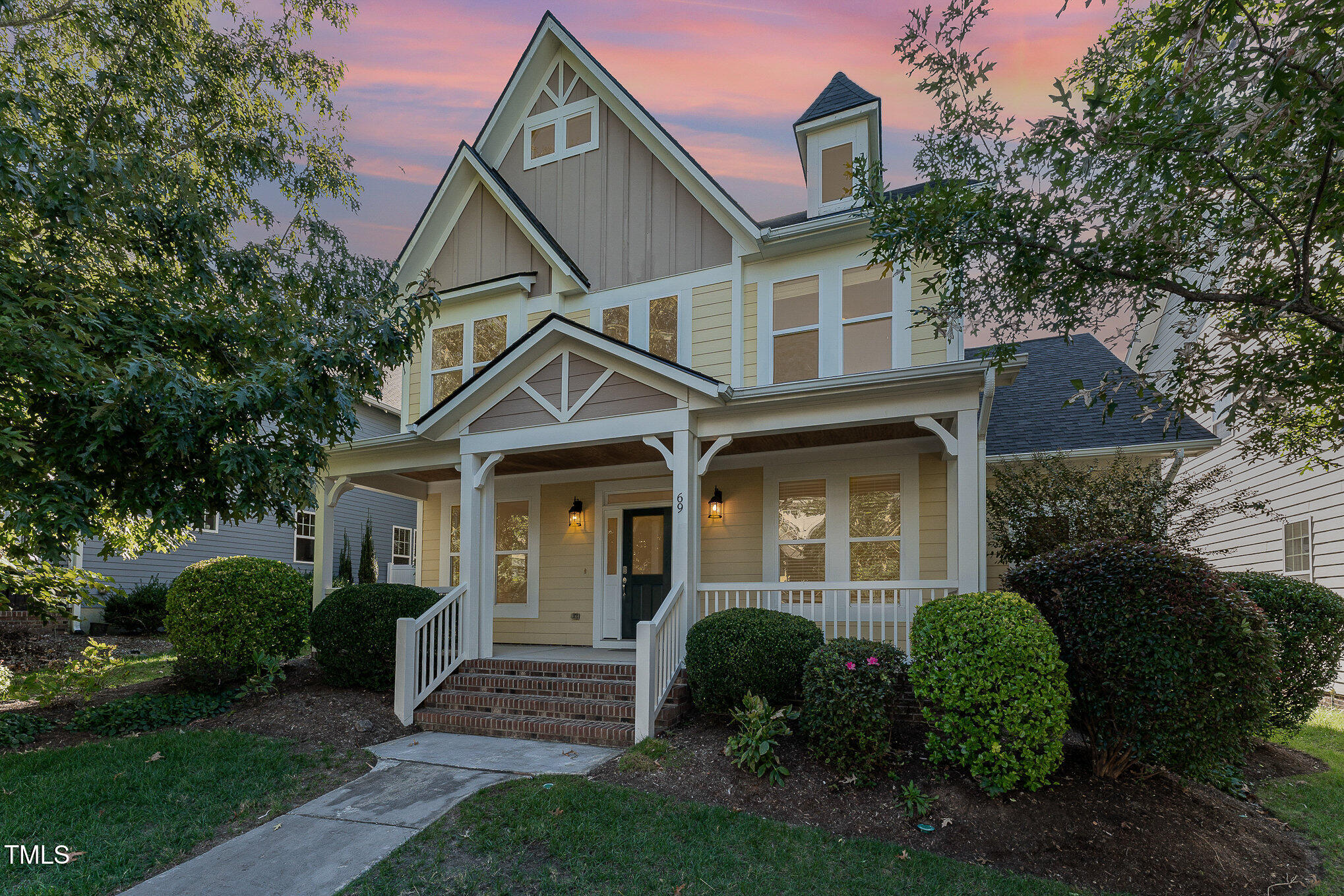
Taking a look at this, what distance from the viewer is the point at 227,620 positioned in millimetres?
8164

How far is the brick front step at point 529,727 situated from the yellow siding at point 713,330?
4.77 m

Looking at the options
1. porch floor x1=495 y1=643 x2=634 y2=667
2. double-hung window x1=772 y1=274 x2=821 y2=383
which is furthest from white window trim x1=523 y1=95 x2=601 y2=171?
porch floor x1=495 y1=643 x2=634 y2=667

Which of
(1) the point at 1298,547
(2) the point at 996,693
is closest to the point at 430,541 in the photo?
(2) the point at 996,693

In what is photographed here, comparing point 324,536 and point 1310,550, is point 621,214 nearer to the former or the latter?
point 324,536

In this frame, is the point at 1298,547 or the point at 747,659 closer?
the point at 747,659

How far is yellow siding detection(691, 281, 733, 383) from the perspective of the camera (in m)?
9.72

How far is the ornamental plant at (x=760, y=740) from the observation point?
5523 millimetres

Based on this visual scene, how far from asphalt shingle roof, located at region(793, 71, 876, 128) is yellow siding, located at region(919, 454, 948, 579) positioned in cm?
499

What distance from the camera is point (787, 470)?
939cm

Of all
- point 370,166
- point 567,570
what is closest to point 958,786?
point 567,570

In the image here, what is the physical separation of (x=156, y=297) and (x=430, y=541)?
581cm

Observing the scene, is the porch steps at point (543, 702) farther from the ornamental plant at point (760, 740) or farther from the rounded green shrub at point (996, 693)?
the rounded green shrub at point (996, 693)

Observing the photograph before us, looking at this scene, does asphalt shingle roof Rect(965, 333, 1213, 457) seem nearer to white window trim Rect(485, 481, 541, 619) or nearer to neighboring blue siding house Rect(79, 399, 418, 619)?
white window trim Rect(485, 481, 541, 619)

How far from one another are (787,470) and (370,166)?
27.9ft
